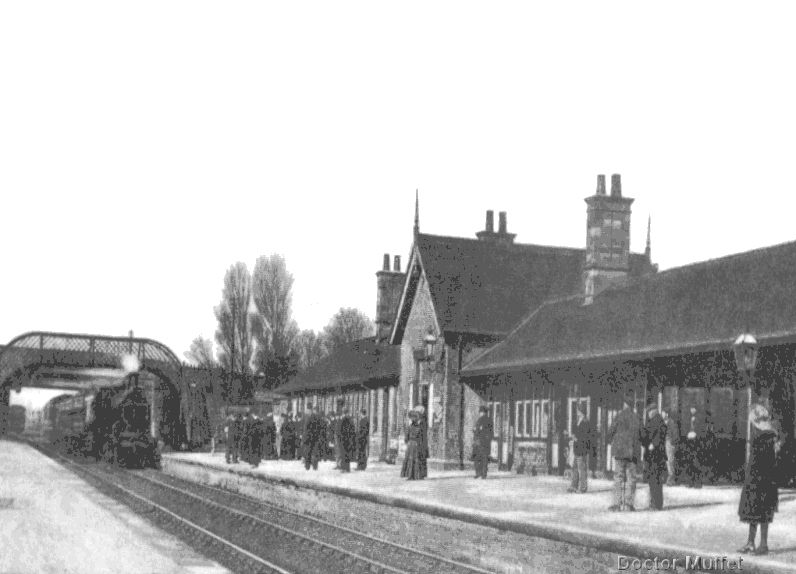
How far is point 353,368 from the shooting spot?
46156mm

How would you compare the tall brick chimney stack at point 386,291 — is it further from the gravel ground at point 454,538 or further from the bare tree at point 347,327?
the bare tree at point 347,327

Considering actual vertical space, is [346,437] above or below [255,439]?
above

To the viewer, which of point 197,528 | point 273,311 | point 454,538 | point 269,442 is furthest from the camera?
point 273,311

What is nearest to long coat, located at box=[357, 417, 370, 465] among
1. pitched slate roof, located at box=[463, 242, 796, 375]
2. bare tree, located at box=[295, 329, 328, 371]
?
pitched slate roof, located at box=[463, 242, 796, 375]

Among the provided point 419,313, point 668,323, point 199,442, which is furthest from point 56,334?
point 668,323

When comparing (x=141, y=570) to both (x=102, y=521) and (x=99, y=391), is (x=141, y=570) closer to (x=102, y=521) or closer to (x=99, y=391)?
(x=102, y=521)

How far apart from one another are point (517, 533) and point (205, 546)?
3.94 m

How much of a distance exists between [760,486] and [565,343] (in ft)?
50.9

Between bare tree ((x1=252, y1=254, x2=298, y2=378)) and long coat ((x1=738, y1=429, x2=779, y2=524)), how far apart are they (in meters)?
A: 60.9

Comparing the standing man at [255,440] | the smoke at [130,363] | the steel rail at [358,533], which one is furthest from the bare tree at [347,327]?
the steel rail at [358,533]

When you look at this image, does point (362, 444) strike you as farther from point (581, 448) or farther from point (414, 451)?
point (581, 448)

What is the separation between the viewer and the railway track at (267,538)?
13477 mm

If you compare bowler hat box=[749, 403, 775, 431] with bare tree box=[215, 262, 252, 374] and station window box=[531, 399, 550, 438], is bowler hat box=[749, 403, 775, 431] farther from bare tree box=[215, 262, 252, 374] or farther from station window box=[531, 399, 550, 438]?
bare tree box=[215, 262, 252, 374]

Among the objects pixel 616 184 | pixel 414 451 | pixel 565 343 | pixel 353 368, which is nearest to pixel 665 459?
pixel 414 451
